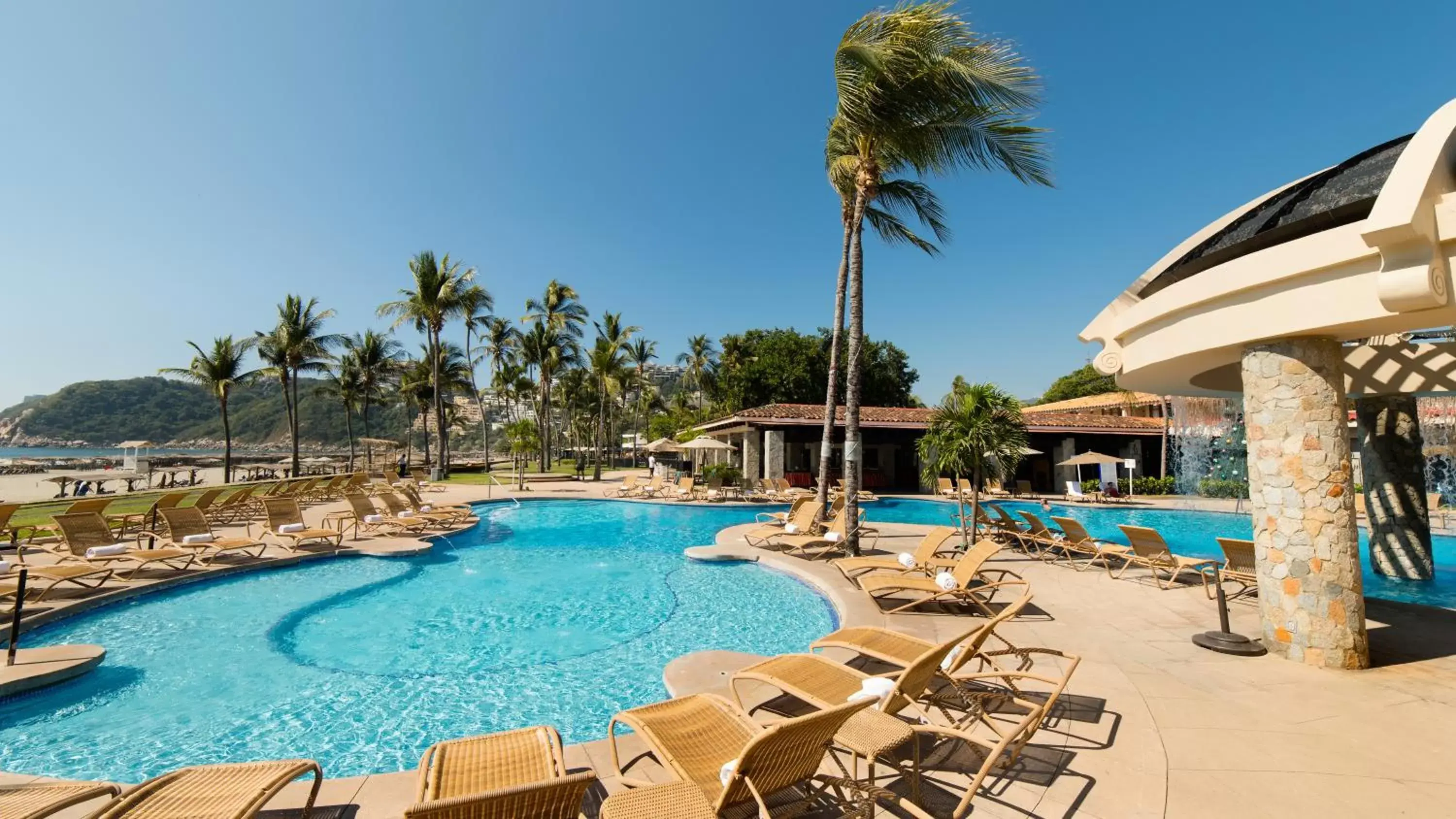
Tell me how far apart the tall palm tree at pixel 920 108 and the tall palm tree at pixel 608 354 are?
24.0m

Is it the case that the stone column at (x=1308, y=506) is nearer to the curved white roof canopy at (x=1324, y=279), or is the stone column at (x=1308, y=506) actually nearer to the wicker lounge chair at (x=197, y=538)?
the curved white roof canopy at (x=1324, y=279)

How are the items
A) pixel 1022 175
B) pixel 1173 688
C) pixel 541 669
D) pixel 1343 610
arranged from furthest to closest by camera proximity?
pixel 1022 175 → pixel 541 669 → pixel 1343 610 → pixel 1173 688

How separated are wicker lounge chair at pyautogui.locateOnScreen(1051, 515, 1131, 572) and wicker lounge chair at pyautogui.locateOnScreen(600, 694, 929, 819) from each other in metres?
7.68

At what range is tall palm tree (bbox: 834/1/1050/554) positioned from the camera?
8.17m

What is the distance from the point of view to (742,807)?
274 cm

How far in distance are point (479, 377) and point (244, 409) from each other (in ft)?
366

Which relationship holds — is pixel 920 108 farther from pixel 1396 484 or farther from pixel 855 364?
pixel 1396 484

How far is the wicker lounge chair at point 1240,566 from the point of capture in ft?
23.6

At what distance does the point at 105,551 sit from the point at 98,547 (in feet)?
0.66

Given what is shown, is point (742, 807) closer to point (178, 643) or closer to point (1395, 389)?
point (178, 643)

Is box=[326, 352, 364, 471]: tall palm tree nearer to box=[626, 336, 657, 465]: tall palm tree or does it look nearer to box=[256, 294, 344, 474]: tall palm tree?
box=[256, 294, 344, 474]: tall palm tree

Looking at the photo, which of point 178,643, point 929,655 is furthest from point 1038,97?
point 178,643

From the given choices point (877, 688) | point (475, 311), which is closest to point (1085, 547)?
point (877, 688)

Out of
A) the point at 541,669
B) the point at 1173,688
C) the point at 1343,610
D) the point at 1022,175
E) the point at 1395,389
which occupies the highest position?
the point at 1022,175
